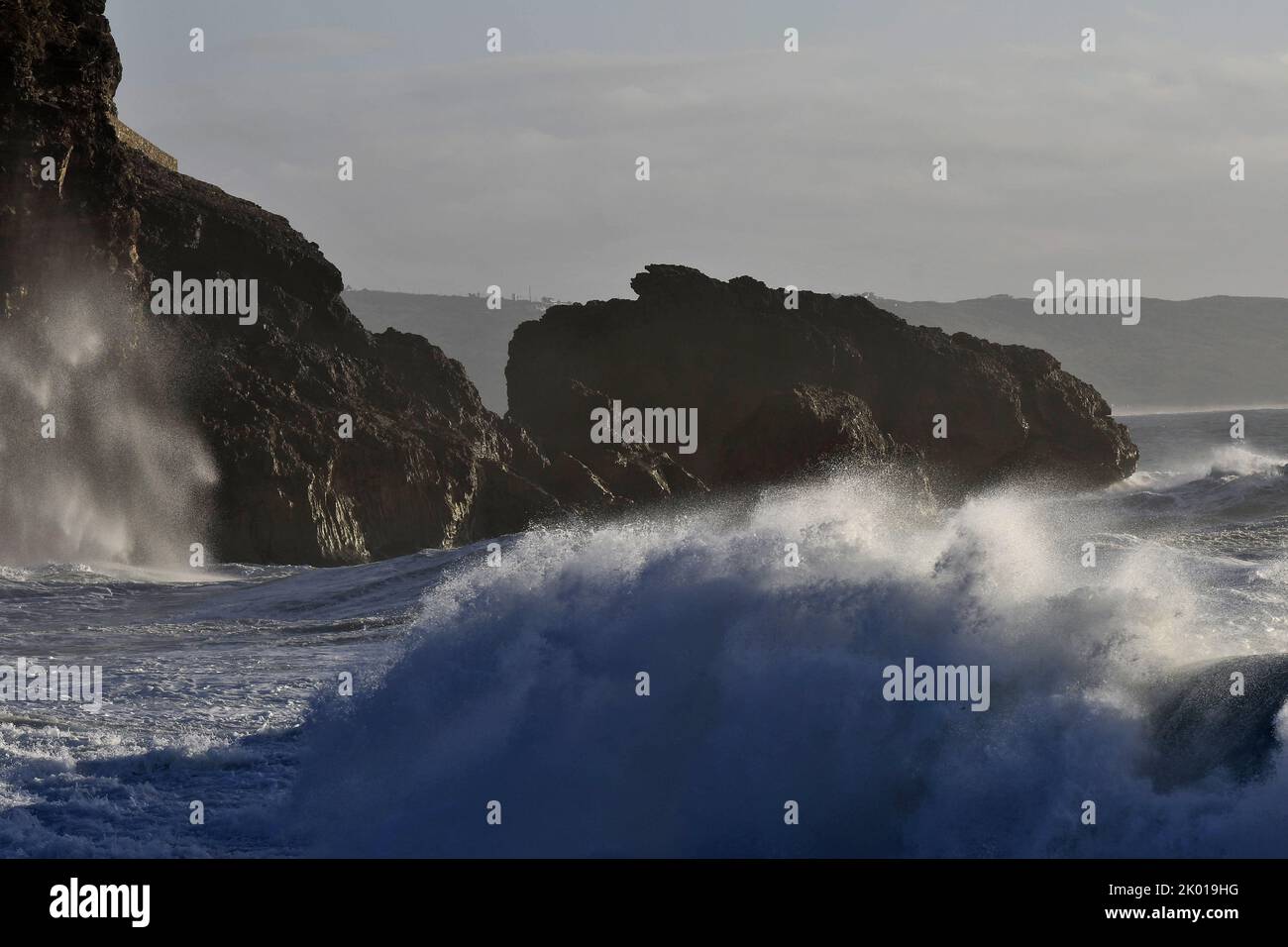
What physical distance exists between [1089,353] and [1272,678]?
149m

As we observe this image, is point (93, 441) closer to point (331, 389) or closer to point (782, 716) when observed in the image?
point (331, 389)

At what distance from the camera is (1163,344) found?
156 meters

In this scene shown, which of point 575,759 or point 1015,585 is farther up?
point 1015,585

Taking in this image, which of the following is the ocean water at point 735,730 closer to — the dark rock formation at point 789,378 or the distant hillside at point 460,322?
the dark rock formation at point 789,378

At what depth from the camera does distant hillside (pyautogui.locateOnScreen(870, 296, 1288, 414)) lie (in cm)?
14450

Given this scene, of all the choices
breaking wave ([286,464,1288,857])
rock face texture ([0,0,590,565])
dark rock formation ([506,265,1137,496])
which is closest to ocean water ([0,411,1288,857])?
breaking wave ([286,464,1288,857])

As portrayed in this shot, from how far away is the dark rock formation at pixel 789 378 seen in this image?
144 feet

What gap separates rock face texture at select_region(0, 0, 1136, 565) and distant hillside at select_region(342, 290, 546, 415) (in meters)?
120

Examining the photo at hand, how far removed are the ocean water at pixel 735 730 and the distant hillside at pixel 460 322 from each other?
15180cm

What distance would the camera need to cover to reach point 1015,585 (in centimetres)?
1141

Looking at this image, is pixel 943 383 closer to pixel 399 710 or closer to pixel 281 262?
pixel 281 262

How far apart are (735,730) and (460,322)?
178 metres
